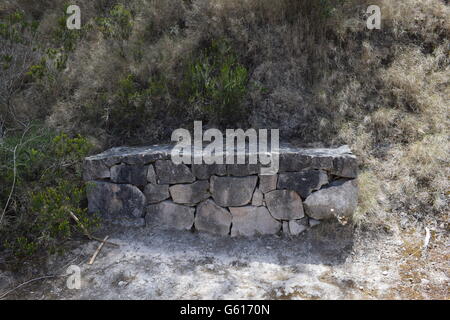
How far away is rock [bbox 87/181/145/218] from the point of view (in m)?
4.11

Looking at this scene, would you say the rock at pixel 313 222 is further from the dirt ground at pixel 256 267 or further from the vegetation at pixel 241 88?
the vegetation at pixel 241 88

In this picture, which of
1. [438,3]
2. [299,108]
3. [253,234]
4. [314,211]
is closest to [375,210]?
[314,211]

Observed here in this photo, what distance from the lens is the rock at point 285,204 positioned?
12.6 ft

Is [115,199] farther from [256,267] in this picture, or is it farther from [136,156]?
→ [256,267]

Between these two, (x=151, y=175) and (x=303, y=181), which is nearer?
(x=303, y=181)

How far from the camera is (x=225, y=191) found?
3900 millimetres

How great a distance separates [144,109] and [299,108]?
1900mm

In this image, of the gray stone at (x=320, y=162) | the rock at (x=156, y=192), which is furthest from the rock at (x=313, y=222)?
the rock at (x=156, y=192)

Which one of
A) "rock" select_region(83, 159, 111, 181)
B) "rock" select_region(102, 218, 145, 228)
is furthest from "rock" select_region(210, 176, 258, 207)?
"rock" select_region(83, 159, 111, 181)

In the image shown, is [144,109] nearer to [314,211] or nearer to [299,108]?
[299,108]

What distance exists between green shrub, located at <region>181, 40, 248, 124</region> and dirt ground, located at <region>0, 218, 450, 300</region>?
1.49m

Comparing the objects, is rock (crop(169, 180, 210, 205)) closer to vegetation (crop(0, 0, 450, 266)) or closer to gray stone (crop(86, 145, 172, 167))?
gray stone (crop(86, 145, 172, 167))

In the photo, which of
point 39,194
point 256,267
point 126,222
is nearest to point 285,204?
point 256,267

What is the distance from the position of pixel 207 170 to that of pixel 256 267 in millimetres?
1057
